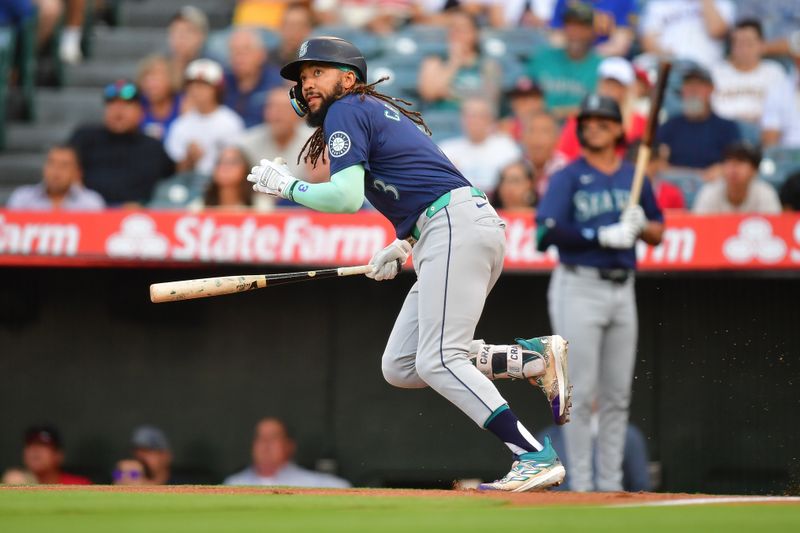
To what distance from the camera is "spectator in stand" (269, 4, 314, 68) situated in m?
10.8

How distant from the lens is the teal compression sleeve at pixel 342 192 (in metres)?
5.42

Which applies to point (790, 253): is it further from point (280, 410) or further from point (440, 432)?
point (280, 410)

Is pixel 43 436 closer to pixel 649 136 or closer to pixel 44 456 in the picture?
pixel 44 456

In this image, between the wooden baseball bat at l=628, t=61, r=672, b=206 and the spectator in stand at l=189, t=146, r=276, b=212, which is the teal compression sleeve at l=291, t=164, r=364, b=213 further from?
the spectator in stand at l=189, t=146, r=276, b=212

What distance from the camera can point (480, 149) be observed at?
977 centimetres

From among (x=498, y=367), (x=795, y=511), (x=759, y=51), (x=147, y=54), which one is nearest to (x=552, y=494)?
(x=498, y=367)

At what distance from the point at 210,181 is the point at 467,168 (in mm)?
1859

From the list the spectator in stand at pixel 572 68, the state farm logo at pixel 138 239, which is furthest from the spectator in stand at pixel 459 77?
the state farm logo at pixel 138 239

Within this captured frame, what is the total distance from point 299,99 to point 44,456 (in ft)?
13.1

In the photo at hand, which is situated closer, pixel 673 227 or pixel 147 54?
pixel 673 227

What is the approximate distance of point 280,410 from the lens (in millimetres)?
8961

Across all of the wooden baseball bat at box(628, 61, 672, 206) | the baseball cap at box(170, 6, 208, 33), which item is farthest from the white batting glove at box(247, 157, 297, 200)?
the baseball cap at box(170, 6, 208, 33)

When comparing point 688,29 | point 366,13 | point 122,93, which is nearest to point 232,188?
point 122,93

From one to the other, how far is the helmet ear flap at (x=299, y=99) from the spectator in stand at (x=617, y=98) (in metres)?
3.76
